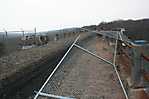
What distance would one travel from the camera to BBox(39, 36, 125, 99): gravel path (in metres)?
7.99

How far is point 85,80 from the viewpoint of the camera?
9445mm

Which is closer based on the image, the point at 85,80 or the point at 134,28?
the point at 85,80

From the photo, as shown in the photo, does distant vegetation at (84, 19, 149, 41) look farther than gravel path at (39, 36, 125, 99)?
Yes

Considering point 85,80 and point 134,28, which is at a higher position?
point 134,28

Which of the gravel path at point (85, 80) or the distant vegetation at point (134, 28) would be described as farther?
the distant vegetation at point (134, 28)

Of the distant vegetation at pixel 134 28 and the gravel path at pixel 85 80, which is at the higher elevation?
the distant vegetation at pixel 134 28

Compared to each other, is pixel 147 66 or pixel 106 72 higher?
pixel 147 66

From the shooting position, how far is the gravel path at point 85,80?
799 cm

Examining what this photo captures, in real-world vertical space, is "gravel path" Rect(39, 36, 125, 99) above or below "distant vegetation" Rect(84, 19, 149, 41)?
below

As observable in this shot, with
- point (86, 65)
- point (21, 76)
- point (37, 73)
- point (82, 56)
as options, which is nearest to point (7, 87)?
point (21, 76)

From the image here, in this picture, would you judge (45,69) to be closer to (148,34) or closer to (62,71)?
(62,71)

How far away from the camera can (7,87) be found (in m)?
10.1

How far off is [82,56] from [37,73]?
7.01 feet

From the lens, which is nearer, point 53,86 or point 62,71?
point 53,86
